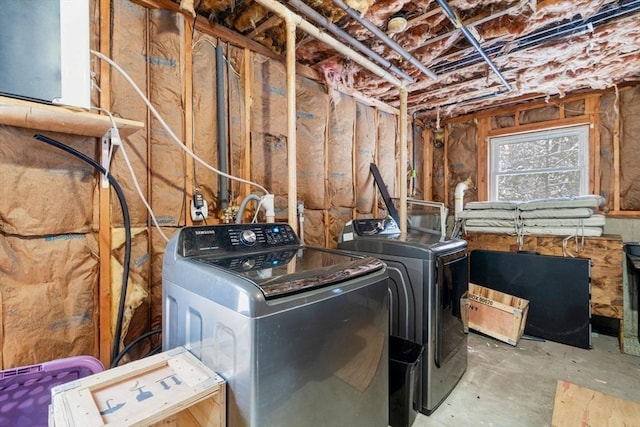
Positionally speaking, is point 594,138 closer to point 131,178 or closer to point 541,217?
point 541,217

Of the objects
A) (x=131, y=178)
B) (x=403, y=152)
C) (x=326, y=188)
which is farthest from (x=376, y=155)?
(x=131, y=178)

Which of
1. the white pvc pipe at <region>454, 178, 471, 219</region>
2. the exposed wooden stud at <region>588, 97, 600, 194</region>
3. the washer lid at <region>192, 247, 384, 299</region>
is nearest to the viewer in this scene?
the washer lid at <region>192, 247, 384, 299</region>

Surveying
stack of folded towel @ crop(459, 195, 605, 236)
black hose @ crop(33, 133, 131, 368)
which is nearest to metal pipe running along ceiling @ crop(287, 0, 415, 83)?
black hose @ crop(33, 133, 131, 368)

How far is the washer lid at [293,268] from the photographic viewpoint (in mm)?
934

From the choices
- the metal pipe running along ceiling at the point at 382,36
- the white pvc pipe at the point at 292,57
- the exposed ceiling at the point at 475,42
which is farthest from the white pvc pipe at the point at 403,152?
the white pvc pipe at the point at 292,57

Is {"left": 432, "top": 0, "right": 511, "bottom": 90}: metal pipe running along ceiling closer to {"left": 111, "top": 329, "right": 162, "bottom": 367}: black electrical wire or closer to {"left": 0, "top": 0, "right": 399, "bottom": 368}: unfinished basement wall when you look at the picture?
{"left": 0, "top": 0, "right": 399, "bottom": 368}: unfinished basement wall

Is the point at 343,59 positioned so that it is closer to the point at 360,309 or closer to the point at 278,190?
the point at 278,190

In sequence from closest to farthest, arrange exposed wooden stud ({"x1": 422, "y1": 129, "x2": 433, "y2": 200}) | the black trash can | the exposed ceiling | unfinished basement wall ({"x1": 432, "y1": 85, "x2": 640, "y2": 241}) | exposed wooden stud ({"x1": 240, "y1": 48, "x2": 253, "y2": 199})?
the black trash can → the exposed ceiling → exposed wooden stud ({"x1": 240, "y1": 48, "x2": 253, "y2": 199}) → unfinished basement wall ({"x1": 432, "y1": 85, "x2": 640, "y2": 241}) → exposed wooden stud ({"x1": 422, "y1": 129, "x2": 433, "y2": 200})

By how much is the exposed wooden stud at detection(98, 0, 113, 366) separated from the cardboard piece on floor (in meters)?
2.24

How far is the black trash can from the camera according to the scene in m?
1.57

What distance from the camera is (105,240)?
1.48 m

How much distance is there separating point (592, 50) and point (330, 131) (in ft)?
7.18

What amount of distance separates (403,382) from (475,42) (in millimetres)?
2276

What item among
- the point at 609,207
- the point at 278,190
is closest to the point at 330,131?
the point at 278,190
